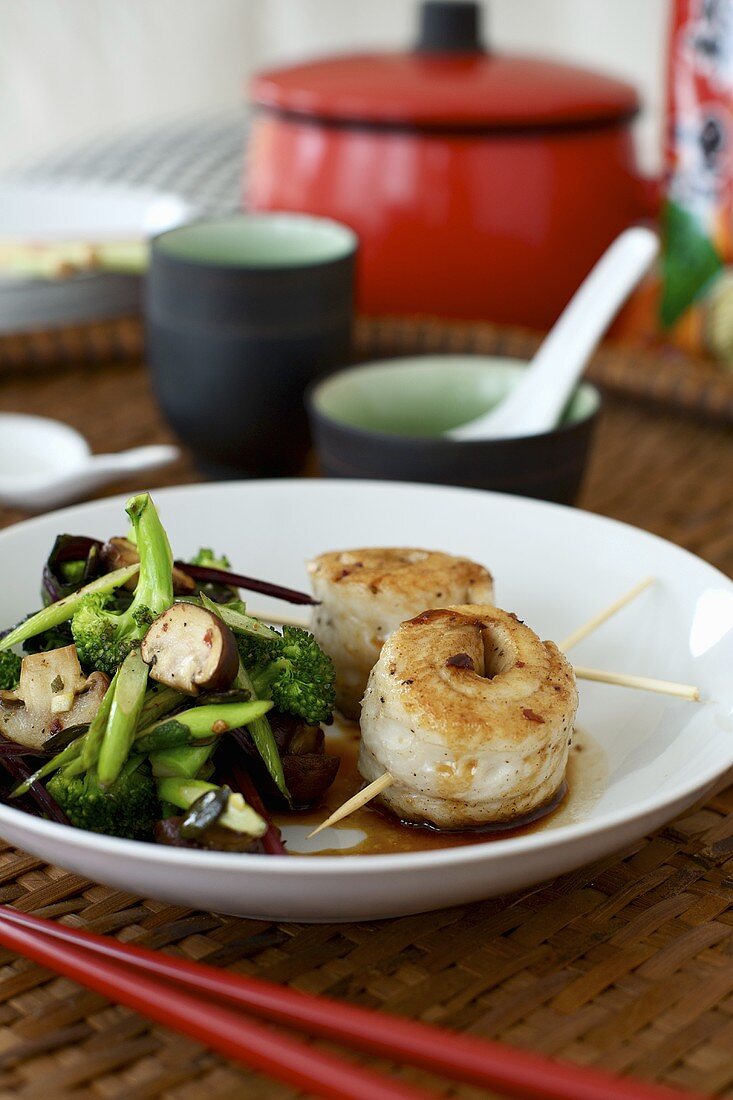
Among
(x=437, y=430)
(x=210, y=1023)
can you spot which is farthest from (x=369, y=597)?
(x=437, y=430)

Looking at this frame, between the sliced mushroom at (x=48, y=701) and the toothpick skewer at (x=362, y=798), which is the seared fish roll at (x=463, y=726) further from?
the sliced mushroom at (x=48, y=701)

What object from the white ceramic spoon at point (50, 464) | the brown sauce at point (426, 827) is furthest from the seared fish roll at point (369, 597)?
the white ceramic spoon at point (50, 464)

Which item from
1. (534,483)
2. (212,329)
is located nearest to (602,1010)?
(534,483)

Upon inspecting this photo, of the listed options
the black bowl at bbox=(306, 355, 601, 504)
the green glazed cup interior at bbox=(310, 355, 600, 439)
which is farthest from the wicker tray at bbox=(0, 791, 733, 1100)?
the green glazed cup interior at bbox=(310, 355, 600, 439)

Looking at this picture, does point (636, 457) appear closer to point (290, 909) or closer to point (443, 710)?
point (443, 710)

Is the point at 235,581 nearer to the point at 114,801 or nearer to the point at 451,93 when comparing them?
the point at 114,801

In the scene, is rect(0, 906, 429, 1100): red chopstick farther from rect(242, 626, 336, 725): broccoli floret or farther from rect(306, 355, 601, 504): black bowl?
rect(306, 355, 601, 504): black bowl

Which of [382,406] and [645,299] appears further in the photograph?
[645,299]
